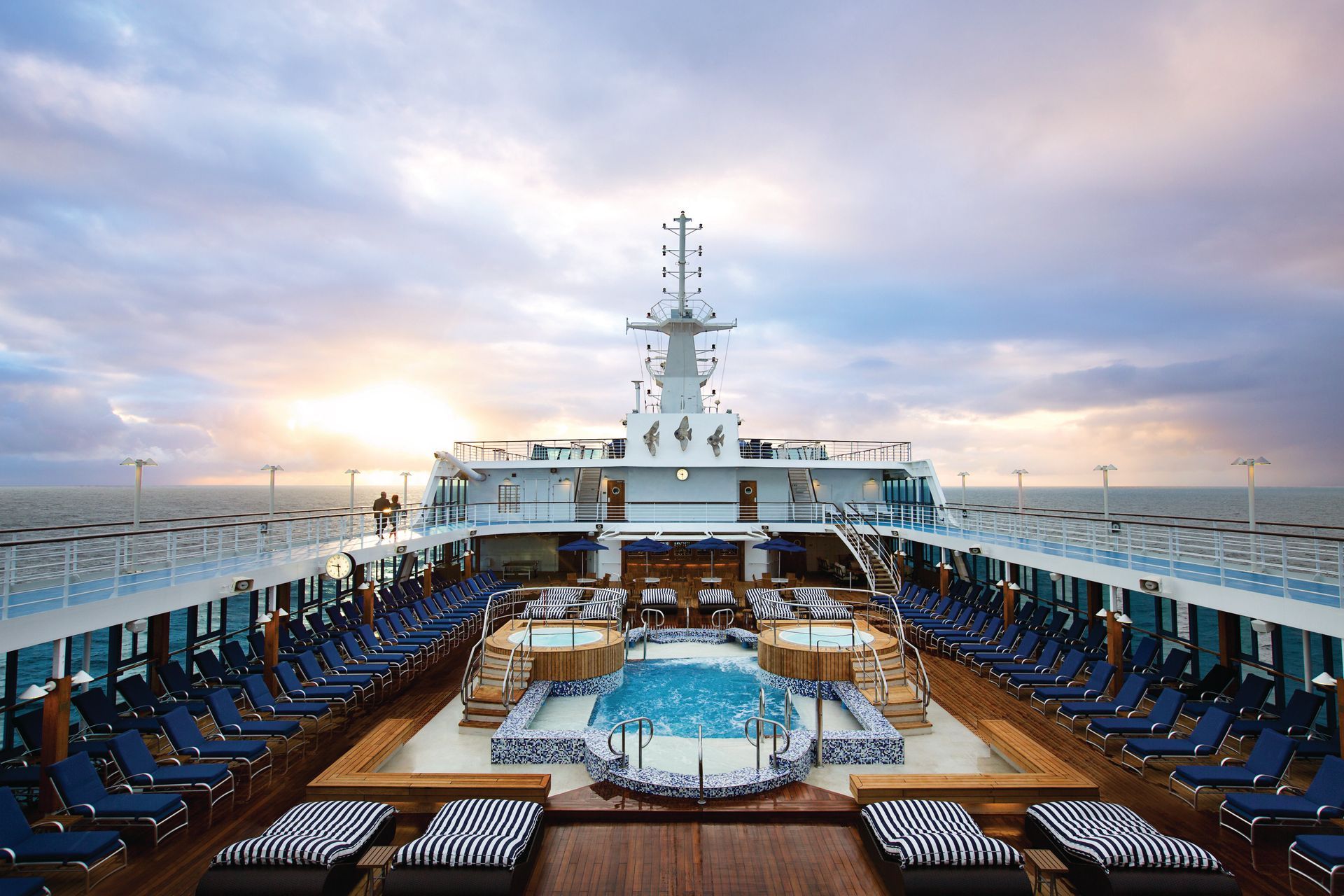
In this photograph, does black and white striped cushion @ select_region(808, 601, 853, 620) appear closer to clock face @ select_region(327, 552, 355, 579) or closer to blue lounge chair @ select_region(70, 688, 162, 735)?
clock face @ select_region(327, 552, 355, 579)

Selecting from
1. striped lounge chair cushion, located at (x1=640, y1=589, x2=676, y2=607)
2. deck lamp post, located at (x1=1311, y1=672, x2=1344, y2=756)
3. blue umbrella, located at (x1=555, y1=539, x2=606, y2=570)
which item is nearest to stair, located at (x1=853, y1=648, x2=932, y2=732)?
deck lamp post, located at (x1=1311, y1=672, x2=1344, y2=756)

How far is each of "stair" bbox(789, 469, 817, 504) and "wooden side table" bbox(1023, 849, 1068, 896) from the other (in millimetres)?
16882

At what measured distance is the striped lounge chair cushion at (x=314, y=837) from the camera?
5.27m

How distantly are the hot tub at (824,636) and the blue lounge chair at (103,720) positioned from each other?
849cm

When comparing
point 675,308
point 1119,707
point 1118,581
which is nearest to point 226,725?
point 1119,707

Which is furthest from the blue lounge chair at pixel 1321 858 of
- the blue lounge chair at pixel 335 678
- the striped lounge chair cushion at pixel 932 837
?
the blue lounge chair at pixel 335 678

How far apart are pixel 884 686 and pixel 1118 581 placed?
13.2 ft

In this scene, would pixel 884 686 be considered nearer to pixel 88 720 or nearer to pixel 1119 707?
pixel 1119 707

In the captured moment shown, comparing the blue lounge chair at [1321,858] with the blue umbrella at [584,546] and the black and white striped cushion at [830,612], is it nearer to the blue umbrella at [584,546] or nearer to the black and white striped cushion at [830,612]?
the black and white striped cushion at [830,612]

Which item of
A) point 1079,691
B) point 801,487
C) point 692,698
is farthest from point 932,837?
point 801,487

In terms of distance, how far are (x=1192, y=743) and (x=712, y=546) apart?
12220 mm

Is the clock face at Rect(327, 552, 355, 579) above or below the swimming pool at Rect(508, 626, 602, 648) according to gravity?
above

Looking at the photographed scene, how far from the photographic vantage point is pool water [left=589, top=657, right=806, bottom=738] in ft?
32.6

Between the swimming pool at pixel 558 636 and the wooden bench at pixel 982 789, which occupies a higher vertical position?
the swimming pool at pixel 558 636
